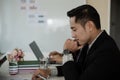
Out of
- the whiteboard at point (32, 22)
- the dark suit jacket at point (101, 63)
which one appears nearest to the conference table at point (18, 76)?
the dark suit jacket at point (101, 63)

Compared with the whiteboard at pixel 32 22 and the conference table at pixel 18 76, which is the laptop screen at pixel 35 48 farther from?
the whiteboard at pixel 32 22

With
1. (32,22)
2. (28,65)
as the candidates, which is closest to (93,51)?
(28,65)

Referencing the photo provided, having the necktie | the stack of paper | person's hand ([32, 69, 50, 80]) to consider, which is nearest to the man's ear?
the necktie

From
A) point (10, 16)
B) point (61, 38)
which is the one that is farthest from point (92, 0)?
point (10, 16)

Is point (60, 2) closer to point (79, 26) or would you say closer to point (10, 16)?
point (10, 16)

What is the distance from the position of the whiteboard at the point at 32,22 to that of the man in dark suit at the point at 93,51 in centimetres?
182

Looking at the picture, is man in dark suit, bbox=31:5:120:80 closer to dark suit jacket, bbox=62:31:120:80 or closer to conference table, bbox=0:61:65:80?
dark suit jacket, bbox=62:31:120:80

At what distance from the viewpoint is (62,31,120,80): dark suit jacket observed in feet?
3.72

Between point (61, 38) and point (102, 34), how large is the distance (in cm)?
198

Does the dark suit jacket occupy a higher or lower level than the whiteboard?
lower

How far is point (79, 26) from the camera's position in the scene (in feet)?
Answer: 4.25

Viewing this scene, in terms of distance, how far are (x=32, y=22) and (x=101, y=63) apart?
216 cm

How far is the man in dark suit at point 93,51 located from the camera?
114 centimetres

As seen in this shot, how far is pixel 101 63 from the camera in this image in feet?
3.74
